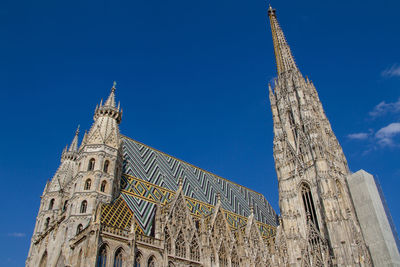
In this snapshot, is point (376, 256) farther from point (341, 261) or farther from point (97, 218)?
point (97, 218)

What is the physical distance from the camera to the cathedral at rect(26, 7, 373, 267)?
2661 centimetres

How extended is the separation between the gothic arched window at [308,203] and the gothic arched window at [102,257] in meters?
23.9

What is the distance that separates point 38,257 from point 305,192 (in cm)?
2948

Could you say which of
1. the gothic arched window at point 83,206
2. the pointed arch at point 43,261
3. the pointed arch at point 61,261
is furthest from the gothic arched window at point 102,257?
the pointed arch at point 43,261

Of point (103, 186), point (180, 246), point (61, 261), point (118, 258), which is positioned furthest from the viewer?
point (180, 246)

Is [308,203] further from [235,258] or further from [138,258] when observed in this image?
[138,258]

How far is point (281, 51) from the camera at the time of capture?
189 ft

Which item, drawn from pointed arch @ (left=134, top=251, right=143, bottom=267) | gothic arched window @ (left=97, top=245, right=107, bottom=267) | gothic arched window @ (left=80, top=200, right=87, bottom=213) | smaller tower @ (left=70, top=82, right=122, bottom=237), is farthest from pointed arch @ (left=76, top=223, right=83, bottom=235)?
pointed arch @ (left=134, top=251, right=143, bottom=267)

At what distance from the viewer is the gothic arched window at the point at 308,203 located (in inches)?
1568

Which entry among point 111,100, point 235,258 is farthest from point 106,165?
point 235,258

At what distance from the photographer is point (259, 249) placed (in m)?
36.4

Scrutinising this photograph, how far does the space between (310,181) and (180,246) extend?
19324mm

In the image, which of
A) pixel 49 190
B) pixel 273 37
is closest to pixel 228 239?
pixel 49 190

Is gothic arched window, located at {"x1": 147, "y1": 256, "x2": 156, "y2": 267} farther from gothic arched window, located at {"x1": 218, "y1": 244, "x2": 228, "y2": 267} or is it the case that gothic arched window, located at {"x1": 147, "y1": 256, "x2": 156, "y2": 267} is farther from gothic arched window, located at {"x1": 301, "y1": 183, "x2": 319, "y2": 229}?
gothic arched window, located at {"x1": 301, "y1": 183, "x2": 319, "y2": 229}
